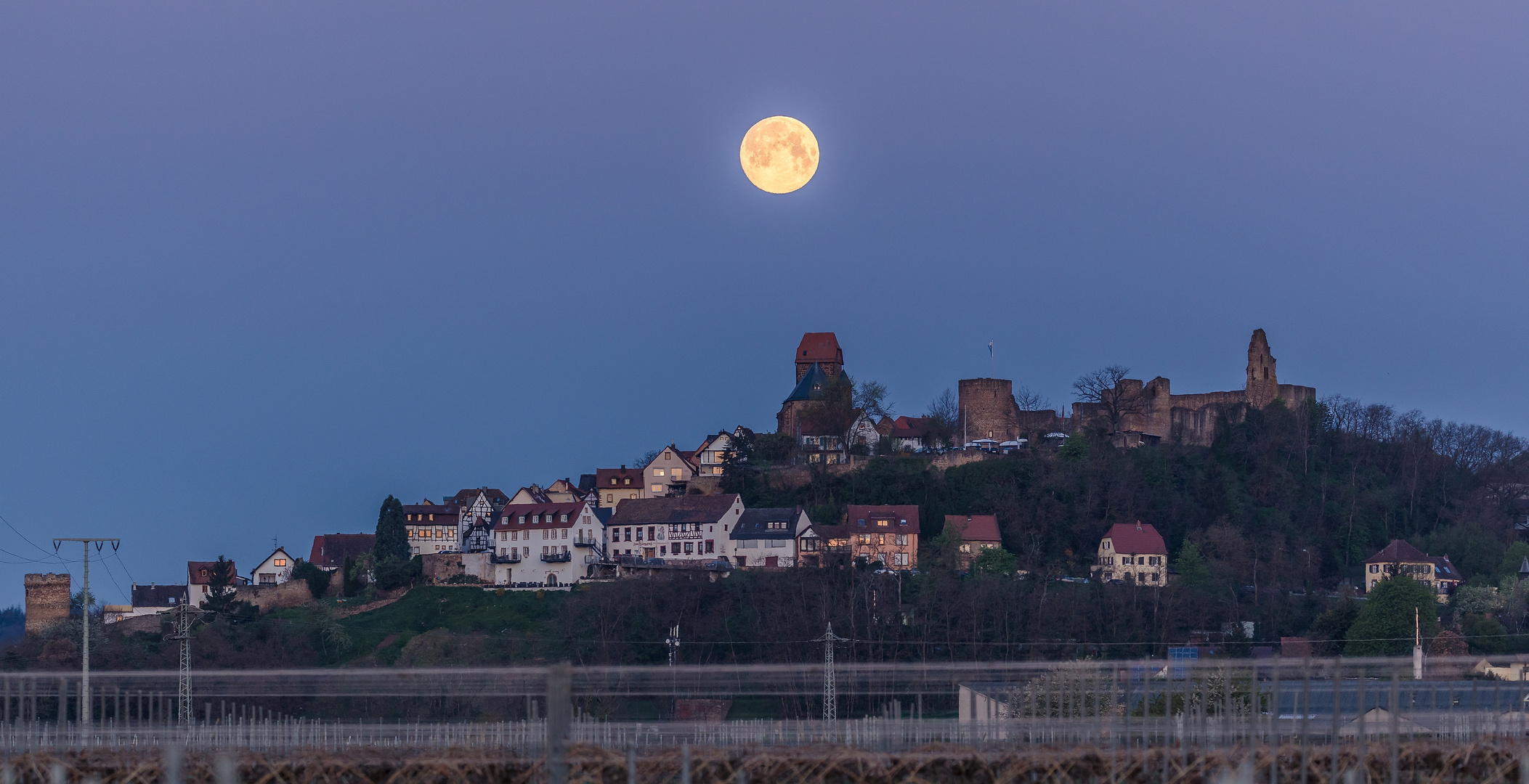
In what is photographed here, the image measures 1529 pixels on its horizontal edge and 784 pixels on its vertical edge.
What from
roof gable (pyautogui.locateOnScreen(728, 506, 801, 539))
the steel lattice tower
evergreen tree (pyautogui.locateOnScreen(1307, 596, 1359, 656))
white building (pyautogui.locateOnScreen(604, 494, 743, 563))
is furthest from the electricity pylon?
evergreen tree (pyautogui.locateOnScreen(1307, 596, 1359, 656))

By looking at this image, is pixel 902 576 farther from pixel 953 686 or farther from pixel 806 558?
pixel 953 686

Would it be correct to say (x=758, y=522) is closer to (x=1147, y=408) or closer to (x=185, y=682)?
(x=1147, y=408)

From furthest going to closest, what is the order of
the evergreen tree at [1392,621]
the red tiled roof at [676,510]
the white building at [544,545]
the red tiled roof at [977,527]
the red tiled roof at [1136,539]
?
the red tiled roof at [676,510]
the red tiled roof at [977,527]
the white building at [544,545]
the red tiled roof at [1136,539]
the evergreen tree at [1392,621]

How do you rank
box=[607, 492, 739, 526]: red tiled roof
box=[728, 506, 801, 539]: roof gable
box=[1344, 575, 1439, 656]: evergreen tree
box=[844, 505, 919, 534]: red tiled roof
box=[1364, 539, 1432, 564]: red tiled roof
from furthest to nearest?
box=[607, 492, 739, 526]: red tiled roof
box=[844, 505, 919, 534]: red tiled roof
box=[728, 506, 801, 539]: roof gable
box=[1364, 539, 1432, 564]: red tiled roof
box=[1344, 575, 1439, 656]: evergreen tree

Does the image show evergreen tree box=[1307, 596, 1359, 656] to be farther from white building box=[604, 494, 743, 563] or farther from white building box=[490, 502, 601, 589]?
white building box=[490, 502, 601, 589]

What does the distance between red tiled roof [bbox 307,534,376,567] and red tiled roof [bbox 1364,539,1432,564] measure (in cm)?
5007

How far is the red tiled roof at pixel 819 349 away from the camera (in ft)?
339

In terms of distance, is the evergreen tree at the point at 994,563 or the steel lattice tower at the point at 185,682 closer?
the steel lattice tower at the point at 185,682

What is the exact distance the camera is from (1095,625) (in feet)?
201

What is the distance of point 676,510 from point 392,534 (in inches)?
547

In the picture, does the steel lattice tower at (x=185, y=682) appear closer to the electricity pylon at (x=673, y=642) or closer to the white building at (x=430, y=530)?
the electricity pylon at (x=673, y=642)

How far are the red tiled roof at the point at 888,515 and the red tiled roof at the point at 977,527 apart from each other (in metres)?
1.57

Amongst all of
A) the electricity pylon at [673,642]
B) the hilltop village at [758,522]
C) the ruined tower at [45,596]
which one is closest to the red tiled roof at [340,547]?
the hilltop village at [758,522]

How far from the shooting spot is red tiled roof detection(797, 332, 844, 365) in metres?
103
